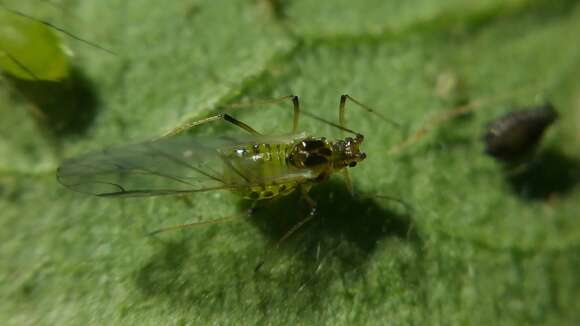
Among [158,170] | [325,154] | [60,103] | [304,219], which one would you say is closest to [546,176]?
[325,154]

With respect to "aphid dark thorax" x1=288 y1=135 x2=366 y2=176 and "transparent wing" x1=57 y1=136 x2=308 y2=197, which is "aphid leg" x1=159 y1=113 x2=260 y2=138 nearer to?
"transparent wing" x1=57 y1=136 x2=308 y2=197

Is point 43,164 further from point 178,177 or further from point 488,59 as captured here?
point 488,59

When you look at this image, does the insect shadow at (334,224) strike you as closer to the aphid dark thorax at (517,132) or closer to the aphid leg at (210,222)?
the aphid leg at (210,222)

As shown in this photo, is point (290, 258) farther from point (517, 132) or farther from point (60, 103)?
point (517, 132)

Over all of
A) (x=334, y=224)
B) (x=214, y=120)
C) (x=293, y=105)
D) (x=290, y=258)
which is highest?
(x=293, y=105)

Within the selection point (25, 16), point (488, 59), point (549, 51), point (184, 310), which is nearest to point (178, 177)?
point (184, 310)

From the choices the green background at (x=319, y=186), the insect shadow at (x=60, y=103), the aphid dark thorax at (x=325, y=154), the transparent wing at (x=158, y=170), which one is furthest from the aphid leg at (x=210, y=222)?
the insect shadow at (x=60, y=103)

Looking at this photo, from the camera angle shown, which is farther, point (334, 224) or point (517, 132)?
point (517, 132)
